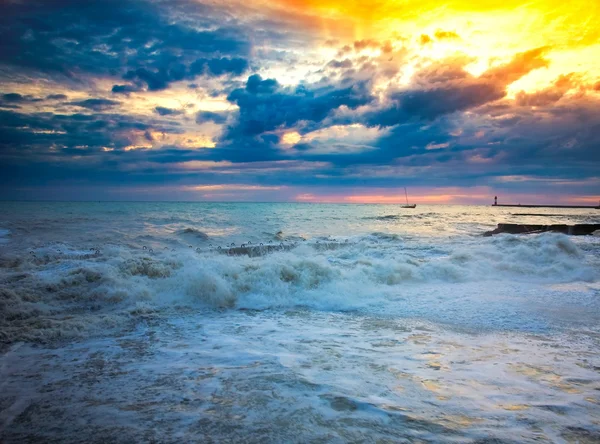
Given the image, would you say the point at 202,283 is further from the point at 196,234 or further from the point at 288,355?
the point at 196,234

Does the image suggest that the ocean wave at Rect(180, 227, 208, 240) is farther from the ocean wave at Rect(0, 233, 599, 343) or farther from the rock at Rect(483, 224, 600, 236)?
the rock at Rect(483, 224, 600, 236)

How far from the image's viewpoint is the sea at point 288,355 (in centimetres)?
334

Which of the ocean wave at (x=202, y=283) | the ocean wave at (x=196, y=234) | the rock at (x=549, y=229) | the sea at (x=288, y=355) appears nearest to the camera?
the sea at (x=288, y=355)

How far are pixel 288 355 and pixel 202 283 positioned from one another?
455 cm

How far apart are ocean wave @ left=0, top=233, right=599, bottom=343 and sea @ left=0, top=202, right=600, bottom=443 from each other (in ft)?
0.19

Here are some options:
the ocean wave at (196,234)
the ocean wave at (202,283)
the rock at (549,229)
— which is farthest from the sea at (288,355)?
the rock at (549,229)

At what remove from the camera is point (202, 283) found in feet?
29.8

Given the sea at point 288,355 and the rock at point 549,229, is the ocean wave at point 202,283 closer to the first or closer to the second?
the sea at point 288,355

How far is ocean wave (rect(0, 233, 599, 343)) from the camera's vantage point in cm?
721

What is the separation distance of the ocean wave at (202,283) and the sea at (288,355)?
0.06 m

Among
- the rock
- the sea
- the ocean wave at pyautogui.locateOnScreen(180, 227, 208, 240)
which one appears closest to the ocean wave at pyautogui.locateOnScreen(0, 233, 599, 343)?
the sea

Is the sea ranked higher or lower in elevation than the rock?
higher

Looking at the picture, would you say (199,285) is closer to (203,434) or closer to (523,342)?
(203,434)

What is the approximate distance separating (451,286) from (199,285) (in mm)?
7275
